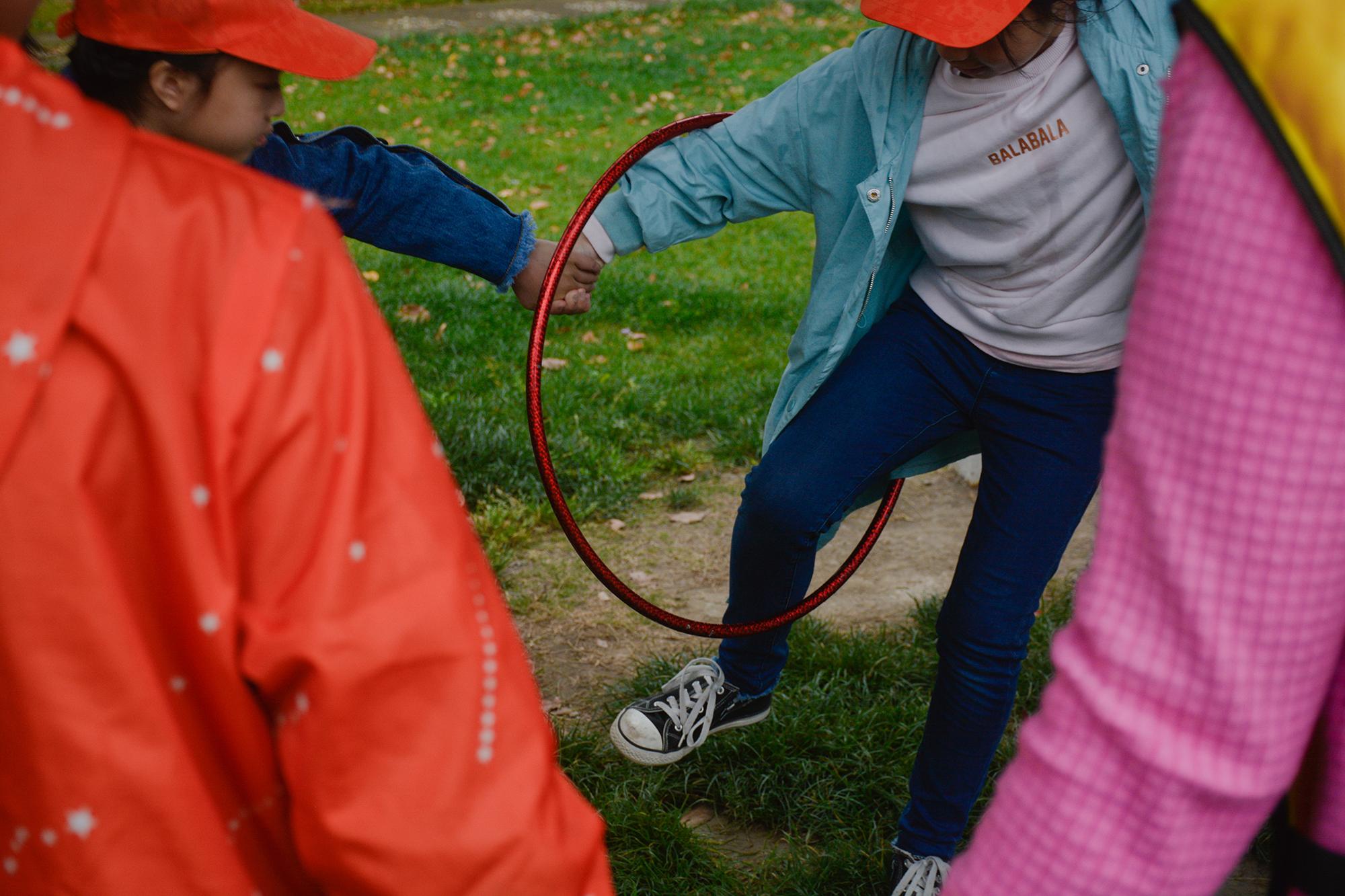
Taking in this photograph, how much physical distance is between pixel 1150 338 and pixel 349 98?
11.1m

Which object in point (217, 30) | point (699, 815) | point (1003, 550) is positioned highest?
point (217, 30)

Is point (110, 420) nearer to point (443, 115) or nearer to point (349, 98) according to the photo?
point (443, 115)

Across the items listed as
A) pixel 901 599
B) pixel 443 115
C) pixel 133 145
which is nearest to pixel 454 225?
pixel 133 145

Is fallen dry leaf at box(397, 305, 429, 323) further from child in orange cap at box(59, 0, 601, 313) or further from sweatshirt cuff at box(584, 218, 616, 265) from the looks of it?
child in orange cap at box(59, 0, 601, 313)

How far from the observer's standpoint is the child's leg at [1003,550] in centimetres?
244

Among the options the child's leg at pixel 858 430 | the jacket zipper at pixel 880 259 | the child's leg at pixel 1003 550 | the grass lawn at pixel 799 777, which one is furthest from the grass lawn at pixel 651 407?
the jacket zipper at pixel 880 259

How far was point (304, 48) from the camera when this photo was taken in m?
1.99

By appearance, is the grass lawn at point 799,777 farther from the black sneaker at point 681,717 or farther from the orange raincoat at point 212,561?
the orange raincoat at point 212,561

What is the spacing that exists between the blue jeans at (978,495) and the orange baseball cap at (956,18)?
0.71m

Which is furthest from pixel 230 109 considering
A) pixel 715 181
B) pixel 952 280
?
pixel 952 280

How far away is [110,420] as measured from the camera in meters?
0.96

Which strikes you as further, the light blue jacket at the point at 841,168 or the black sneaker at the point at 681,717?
the black sneaker at the point at 681,717

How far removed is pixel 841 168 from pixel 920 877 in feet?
5.01

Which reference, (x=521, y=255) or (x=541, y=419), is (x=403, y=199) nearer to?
(x=521, y=255)
